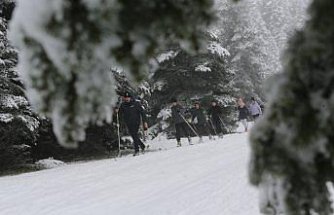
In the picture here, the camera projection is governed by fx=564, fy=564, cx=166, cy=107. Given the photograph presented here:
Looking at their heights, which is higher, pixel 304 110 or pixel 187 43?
pixel 187 43

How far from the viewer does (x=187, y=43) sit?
7.25 feet

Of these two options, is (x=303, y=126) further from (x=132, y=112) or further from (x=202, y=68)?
(x=202, y=68)

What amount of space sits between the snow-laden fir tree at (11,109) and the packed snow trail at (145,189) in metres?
3.40

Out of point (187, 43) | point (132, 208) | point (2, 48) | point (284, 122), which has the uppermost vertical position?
point (2, 48)

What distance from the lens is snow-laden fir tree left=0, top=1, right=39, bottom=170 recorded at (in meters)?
17.5

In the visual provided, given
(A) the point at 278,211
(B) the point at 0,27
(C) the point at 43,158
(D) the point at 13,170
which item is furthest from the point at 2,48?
(A) the point at 278,211

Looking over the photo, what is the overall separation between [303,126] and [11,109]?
16555 mm

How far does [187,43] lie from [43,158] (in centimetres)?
2165

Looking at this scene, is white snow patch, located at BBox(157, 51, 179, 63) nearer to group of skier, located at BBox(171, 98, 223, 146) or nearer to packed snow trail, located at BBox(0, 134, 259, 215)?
group of skier, located at BBox(171, 98, 223, 146)

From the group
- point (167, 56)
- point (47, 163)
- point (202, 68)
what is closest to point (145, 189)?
point (47, 163)

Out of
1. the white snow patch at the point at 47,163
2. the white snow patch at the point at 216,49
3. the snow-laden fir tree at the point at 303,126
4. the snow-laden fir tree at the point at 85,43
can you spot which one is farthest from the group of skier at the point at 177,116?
the snow-laden fir tree at the point at 85,43

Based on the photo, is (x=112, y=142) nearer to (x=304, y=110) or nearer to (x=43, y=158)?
(x=43, y=158)

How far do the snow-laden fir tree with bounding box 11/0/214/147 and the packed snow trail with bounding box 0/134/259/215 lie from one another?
6471 mm

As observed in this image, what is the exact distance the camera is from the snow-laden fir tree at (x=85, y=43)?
2.02m
